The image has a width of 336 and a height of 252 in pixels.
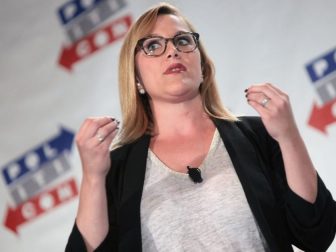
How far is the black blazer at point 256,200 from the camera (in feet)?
3.90

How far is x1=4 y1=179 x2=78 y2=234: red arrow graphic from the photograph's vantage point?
2113 millimetres

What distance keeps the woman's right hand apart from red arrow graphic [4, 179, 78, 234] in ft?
3.23

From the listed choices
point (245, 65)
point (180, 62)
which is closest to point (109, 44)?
point (245, 65)

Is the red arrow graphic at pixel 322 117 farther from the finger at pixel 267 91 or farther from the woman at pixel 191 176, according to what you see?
the finger at pixel 267 91

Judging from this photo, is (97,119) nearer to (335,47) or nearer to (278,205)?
(278,205)

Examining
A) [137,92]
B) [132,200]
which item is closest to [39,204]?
[137,92]

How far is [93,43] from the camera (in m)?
2.16

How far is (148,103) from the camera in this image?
1496 millimetres

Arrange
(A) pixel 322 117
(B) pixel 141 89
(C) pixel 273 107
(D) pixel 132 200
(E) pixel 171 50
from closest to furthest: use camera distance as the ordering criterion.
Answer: (C) pixel 273 107
(D) pixel 132 200
(E) pixel 171 50
(B) pixel 141 89
(A) pixel 322 117

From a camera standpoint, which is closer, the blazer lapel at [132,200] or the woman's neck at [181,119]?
the blazer lapel at [132,200]

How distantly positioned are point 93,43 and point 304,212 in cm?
127

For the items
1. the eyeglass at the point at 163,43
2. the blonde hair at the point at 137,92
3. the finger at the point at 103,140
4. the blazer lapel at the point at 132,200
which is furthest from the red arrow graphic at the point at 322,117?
the finger at the point at 103,140

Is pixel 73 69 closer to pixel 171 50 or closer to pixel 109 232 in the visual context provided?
pixel 171 50

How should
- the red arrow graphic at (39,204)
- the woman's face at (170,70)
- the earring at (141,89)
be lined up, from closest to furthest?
the woman's face at (170,70) → the earring at (141,89) → the red arrow graphic at (39,204)
